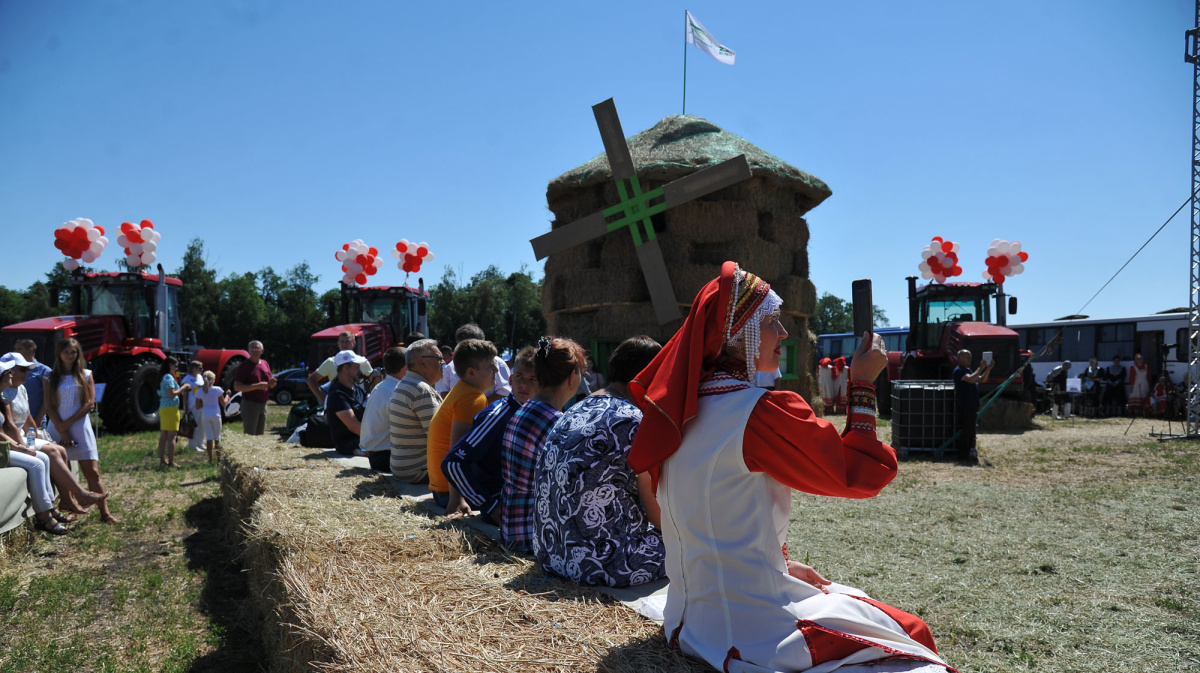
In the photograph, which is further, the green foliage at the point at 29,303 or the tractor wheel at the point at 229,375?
the green foliage at the point at 29,303

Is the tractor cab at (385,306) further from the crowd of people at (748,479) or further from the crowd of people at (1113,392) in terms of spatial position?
the crowd of people at (1113,392)

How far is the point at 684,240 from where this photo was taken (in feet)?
42.1

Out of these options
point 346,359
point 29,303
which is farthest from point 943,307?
point 29,303

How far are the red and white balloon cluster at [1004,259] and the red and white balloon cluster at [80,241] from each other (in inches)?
694

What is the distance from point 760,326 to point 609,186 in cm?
1187

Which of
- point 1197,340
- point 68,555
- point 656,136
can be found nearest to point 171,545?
point 68,555

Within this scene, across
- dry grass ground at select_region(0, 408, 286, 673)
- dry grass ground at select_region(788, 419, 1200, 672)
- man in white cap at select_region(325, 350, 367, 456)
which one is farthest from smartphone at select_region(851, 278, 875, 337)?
man in white cap at select_region(325, 350, 367, 456)

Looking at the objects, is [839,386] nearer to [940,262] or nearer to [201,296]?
[940,262]

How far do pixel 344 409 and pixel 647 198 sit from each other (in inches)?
286

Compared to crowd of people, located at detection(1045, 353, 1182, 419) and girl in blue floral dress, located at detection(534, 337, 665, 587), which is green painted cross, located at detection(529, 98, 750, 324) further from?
crowd of people, located at detection(1045, 353, 1182, 419)

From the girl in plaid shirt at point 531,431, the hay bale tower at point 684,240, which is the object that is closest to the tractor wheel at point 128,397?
the hay bale tower at point 684,240

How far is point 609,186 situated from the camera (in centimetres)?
1346

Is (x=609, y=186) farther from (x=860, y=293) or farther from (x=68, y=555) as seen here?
(x=860, y=293)

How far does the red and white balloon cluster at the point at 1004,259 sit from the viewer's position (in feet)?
49.7
